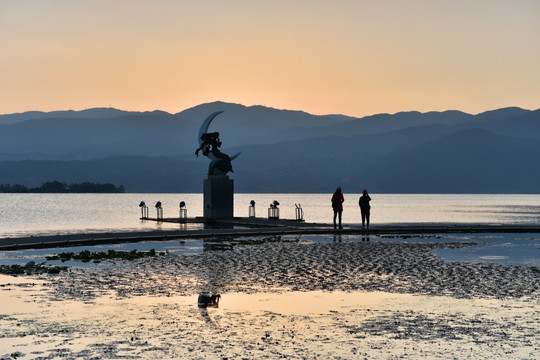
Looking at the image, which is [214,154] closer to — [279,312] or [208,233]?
[208,233]

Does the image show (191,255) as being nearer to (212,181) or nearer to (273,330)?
(273,330)

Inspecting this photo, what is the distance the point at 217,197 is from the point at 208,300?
46.1 m

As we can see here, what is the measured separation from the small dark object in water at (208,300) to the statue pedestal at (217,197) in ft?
148

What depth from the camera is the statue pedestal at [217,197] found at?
208 ft

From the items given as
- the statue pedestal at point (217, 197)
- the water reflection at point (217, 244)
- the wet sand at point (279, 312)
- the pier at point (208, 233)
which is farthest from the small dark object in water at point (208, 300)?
the statue pedestal at point (217, 197)

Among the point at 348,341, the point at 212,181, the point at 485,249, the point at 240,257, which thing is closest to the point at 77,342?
the point at 348,341

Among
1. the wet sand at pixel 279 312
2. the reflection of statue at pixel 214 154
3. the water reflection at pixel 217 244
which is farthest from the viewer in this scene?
the reflection of statue at pixel 214 154

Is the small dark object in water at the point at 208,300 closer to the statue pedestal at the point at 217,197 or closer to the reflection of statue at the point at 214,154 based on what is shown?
the reflection of statue at the point at 214,154

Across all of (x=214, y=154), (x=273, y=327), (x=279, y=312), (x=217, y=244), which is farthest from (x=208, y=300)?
(x=214, y=154)

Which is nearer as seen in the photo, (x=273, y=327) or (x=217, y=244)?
(x=273, y=327)

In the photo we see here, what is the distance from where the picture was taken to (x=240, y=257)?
94.4 ft

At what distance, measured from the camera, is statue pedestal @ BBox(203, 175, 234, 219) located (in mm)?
63469

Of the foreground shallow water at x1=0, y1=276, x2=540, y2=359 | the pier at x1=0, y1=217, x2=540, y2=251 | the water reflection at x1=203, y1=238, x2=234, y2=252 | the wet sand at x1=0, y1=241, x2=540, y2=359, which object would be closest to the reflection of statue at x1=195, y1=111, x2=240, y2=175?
the pier at x1=0, y1=217, x2=540, y2=251

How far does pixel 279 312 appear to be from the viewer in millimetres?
16141
